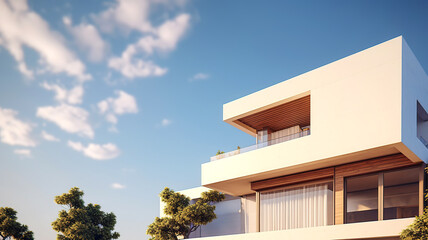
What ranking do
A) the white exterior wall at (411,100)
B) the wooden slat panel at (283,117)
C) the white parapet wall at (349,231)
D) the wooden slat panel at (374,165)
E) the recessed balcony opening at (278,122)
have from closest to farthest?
1. the white parapet wall at (349,231)
2. the white exterior wall at (411,100)
3. the wooden slat panel at (374,165)
4. the recessed balcony opening at (278,122)
5. the wooden slat panel at (283,117)

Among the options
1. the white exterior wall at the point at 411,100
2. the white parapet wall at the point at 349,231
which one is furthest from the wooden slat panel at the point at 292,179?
the white exterior wall at the point at 411,100

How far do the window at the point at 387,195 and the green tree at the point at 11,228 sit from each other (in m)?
19.6

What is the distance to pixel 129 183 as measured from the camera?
46.7 m

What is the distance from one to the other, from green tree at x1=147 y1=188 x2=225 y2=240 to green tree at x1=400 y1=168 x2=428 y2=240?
437 inches

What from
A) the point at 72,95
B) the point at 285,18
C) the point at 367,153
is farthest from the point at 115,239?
the point at 285,18

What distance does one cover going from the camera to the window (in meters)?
16.8

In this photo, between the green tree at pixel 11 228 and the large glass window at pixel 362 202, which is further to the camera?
the green tree at pixel 11 228

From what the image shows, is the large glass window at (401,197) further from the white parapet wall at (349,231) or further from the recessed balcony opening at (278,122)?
the recessed balcony opening at (278,122)

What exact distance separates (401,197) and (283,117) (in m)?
5.88

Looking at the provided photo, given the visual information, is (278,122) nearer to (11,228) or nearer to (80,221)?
(80,221)

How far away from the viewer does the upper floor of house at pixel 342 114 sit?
1439cm

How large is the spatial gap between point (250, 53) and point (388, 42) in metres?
27.3

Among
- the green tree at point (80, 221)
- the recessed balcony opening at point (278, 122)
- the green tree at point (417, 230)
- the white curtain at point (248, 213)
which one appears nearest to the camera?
the green tree at point (417, 230)

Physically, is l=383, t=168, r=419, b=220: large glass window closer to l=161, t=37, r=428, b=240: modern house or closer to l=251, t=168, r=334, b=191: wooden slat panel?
l=161, t=37, r=428, b=240: modern house
